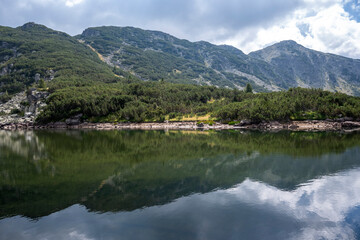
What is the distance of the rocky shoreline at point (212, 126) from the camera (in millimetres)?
85375

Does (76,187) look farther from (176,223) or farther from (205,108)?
(205,108)

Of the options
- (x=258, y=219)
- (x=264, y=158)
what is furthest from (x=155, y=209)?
(x=264, y=158)

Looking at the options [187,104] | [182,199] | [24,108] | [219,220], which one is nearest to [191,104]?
[187,104]

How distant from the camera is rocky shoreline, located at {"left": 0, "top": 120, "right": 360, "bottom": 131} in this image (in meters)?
85.4

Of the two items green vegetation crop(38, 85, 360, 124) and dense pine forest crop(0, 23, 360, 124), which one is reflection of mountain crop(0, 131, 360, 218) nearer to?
green vegetation crop(38, 85, 360, 124)

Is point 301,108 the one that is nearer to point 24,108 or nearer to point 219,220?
point 219,220

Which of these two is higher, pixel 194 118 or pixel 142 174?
pixel 194 118

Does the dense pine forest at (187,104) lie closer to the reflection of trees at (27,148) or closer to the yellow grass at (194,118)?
the yellow grass at (194,118)

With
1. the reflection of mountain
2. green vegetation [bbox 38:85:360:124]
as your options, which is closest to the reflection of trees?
the reflection of mountain

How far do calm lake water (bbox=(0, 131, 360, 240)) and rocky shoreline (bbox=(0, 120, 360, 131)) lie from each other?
5949cm

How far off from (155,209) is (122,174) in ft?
36.2

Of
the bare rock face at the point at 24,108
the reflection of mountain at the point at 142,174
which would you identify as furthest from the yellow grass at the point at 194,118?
the bare rock face at the point at 24,108

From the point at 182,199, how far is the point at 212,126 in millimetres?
86399

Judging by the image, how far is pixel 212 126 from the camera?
342 ft
